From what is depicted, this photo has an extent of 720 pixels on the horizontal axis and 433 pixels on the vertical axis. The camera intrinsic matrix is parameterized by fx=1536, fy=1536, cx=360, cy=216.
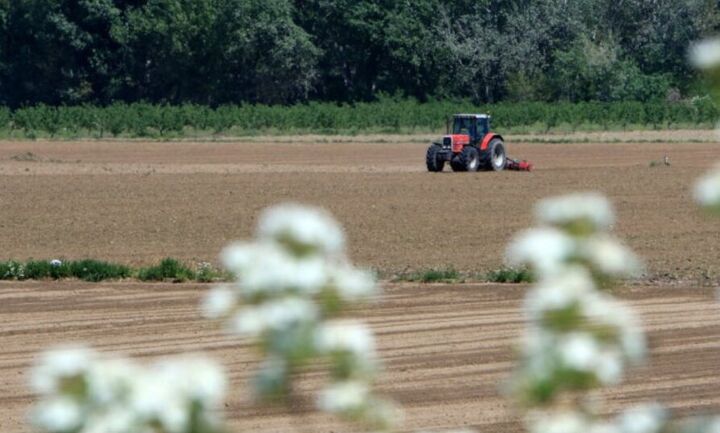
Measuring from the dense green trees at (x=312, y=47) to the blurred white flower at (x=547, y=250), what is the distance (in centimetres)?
8505

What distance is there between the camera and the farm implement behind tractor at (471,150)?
140ft

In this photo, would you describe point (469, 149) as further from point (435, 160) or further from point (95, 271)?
point (95, 271)

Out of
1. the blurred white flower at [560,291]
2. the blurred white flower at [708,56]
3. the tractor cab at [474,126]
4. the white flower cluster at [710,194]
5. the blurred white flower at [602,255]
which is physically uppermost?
the blurred white flower at [708,56]

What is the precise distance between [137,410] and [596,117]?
74448 millimetres

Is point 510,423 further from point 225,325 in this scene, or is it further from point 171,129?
point 171,129

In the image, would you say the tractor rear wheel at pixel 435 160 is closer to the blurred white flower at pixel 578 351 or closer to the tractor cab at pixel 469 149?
the tractor cab at pixel 469 149

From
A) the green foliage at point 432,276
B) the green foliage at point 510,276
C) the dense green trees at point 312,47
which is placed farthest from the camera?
the dense green trees at point 312,47

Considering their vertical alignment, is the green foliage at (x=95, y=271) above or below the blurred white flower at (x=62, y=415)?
below

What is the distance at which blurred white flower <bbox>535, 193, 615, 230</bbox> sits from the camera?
2020 millimetres

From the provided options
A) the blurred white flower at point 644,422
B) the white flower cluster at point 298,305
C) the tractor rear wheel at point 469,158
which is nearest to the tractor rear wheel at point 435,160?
the tractor rear wheel at point 469,158

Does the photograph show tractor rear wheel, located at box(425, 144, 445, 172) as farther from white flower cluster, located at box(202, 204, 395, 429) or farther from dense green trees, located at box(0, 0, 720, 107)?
dense green trees, located at box(0, 0, 720, 107)

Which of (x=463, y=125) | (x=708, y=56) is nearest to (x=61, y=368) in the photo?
(x=708, y=56)

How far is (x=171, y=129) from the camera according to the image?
7350 cm

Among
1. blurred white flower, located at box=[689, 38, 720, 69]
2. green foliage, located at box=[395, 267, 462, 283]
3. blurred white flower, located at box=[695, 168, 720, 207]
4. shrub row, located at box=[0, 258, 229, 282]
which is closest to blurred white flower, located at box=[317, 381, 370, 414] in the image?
blurred white flower, located at box=[695, 168, 720, 207]
